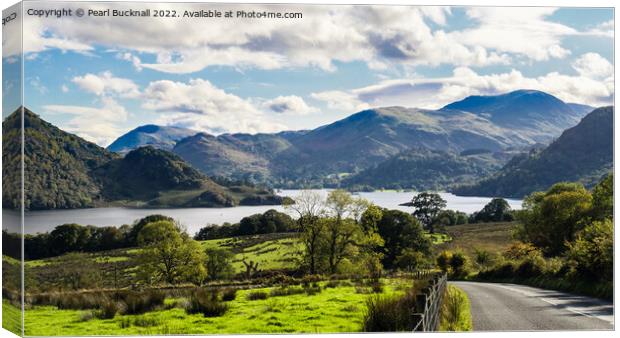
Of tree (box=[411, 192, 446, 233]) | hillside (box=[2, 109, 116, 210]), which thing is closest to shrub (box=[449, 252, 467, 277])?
tree (box=[411, 192, 446, 233])

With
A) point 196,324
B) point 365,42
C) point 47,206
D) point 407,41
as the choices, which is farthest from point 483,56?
point 47,206

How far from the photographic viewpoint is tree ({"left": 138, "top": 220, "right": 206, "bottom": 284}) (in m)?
16.9

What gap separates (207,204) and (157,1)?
20.5 ft

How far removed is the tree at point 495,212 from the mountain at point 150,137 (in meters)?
10.2

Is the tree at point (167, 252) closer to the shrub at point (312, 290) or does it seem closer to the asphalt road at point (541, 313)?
the shrub at point (312, 290)

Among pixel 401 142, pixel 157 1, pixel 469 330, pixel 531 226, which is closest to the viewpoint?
pixel 469 330

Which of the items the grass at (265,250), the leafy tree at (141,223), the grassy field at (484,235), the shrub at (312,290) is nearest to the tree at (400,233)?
the grassy field at (484,235)

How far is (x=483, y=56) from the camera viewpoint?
1574cm

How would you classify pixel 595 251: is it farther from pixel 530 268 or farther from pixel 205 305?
pixel 205 305

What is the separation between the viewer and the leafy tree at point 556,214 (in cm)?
1773

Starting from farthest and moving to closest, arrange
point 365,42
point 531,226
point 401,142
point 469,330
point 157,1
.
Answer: point 401,142, point 531,226, point 365,42, point 157,1, point 469,330

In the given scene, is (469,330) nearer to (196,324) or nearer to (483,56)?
(196,324)

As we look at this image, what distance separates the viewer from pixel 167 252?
17.3m

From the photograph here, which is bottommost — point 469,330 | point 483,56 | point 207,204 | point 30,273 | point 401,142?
point 469,330
